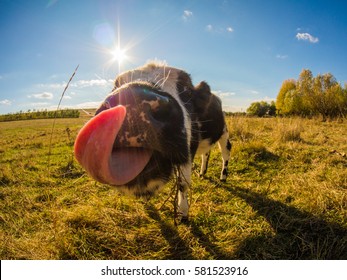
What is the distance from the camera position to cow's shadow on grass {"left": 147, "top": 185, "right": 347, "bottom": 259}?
2463mm

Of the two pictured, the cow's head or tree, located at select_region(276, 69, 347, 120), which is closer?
the cow's head

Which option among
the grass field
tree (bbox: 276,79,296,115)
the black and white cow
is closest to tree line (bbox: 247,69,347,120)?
tree (bbox: 276,79,296,115)

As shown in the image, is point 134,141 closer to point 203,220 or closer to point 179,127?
point 179,127

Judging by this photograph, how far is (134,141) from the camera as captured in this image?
1797mm

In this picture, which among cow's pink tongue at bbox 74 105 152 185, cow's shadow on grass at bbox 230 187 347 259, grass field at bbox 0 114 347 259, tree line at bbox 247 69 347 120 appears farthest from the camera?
tree line at bbox 247 69 347 120

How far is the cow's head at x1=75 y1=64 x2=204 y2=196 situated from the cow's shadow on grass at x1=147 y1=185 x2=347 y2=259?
3.23ft

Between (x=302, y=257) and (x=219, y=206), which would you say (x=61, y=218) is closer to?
(x=219, y=206)

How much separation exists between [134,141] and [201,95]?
2.24 metres

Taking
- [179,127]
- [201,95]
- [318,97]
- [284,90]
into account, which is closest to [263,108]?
[284,90]

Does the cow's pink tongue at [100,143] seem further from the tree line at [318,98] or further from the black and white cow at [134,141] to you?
the tree line at [318,98]

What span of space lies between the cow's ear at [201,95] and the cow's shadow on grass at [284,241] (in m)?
1.74

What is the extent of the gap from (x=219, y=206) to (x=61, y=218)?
2262 mm

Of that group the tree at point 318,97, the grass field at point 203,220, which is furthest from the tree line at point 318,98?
the grass field at point 203,220

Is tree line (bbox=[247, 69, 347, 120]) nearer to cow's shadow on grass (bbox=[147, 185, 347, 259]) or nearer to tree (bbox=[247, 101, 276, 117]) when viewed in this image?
cow's shadow on grass (bbox=[147, 185, 347, 259])
